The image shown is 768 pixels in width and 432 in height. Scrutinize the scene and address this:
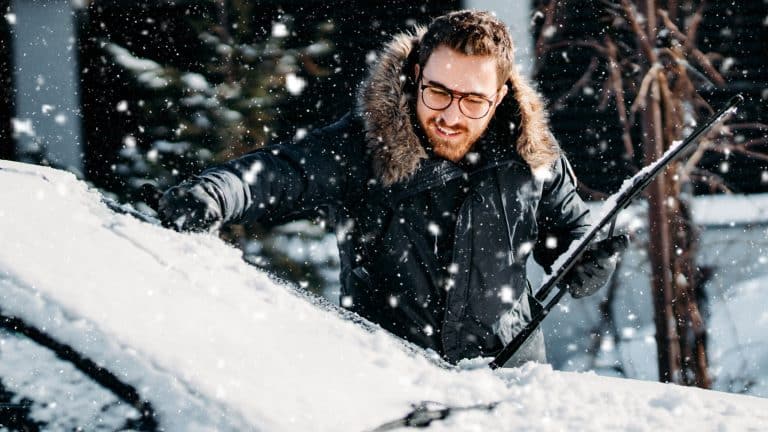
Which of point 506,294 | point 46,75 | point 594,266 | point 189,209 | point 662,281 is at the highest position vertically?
point 189,209

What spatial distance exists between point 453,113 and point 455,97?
0.05 m

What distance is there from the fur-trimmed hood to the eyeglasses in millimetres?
113

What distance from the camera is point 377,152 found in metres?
2.44

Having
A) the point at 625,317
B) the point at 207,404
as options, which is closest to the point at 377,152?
the point at 207,404

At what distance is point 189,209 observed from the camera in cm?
166

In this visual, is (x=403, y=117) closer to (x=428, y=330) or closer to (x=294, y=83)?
(x=428, y=330)

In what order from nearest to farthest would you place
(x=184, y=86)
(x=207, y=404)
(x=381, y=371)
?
(x=207, y=404), (x=381, y=371), (x=184, y=86)

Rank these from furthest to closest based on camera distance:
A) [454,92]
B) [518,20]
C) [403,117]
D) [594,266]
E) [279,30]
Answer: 1. [279,30]
2. [518,20]
3. [594,266]
4. [403,117]
5. [454,92]

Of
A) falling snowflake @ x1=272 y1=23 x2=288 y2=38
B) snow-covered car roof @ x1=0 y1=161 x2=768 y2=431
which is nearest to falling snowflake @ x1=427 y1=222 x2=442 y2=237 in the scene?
snow-covered car roof @ x1=0 y1=161 x2=768 y2=431

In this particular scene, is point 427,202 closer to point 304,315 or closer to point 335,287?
point 304,315

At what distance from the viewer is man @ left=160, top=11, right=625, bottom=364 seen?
2361 mm

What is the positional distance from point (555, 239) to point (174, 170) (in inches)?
127

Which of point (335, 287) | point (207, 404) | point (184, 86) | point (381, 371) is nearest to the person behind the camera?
point (207, 404)

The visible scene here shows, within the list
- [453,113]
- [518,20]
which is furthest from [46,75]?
[453,113]
